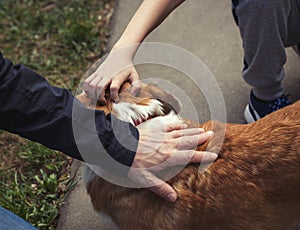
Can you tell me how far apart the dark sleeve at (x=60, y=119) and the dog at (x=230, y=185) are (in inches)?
4.0

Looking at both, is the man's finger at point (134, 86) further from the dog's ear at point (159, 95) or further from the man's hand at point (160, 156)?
the man's hand at point (160, 156)

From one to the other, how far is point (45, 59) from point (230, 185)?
2190 mm

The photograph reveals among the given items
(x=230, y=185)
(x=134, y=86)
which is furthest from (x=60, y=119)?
(x=230, y=185)

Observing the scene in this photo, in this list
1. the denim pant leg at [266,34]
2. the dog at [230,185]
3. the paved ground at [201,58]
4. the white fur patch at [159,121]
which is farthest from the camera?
the paved ground at [201,58]

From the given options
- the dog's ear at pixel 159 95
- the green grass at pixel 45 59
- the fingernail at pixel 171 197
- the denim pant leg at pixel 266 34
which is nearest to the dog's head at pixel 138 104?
the dog's ear at pixel 159 95

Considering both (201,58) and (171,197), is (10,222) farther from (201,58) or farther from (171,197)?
(201,58)

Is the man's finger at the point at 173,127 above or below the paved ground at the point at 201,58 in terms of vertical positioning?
above

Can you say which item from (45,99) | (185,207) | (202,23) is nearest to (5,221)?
(45,99)

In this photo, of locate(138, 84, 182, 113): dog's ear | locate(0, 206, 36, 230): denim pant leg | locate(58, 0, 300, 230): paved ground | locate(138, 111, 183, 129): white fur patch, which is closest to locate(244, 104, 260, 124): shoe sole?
locate(58, 0, 300, 230): paved ground

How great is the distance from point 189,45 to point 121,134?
5.83ft

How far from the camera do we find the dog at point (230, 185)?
6.49 ft

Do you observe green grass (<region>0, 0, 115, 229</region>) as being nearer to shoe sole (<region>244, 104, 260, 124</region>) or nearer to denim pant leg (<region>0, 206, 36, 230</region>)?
denim pant leg (<region>0, 206, 36, 230</region>)

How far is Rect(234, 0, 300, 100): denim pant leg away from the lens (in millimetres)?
2480

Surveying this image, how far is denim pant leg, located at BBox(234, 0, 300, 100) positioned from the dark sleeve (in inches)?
34.2
